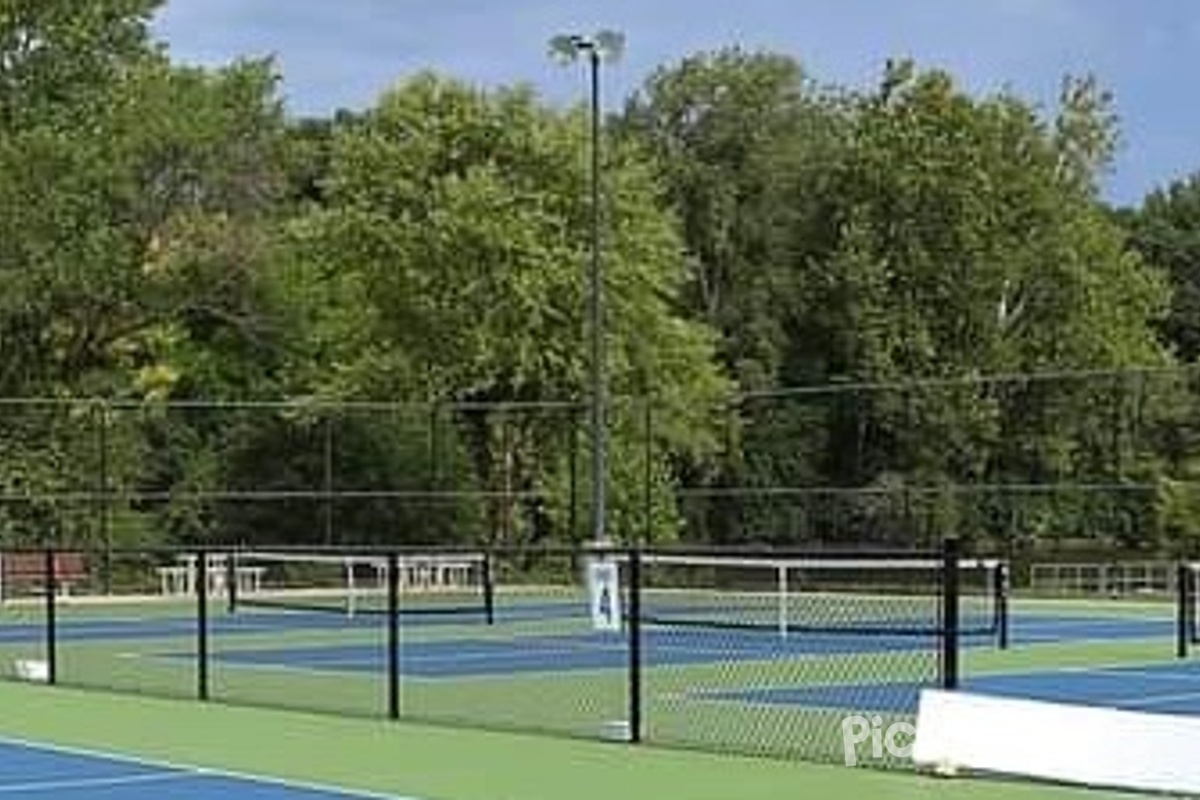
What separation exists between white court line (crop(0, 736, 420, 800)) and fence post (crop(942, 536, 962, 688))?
284cm

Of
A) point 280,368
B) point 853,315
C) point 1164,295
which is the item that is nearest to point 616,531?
point 280,368

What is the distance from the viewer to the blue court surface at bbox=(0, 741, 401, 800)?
41.9ft

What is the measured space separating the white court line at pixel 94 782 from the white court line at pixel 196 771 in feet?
0.19

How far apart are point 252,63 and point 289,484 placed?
12.6 m

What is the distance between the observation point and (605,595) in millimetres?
26516

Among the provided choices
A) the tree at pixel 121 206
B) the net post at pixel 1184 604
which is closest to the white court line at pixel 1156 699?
the net post at pixel 1184 604

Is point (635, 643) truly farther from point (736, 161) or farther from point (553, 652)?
point (736, 161)

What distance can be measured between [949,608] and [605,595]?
1355 centimetres

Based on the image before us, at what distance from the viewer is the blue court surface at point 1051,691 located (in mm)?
18453

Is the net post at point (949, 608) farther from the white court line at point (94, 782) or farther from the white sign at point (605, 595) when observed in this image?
the white sign at point (605, 595)

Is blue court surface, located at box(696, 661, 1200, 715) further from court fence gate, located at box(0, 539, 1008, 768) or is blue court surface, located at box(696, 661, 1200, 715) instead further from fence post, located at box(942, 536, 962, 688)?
fence post, located at box(942, 536, 962, 688)

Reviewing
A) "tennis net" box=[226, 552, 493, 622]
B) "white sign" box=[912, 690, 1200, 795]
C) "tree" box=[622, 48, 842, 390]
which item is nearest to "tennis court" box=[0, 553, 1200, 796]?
"tennis net" box=[226, 552, 493, 622]

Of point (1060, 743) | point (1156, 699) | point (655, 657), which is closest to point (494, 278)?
point (655, 657)

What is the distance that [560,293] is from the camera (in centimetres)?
5197
